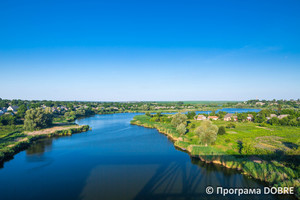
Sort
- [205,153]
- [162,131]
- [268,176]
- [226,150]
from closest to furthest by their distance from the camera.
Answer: [268,176] < [205,153] < [226,150] < [162,131]

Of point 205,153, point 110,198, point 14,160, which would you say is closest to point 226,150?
point 205,153

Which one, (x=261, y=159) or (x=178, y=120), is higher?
(x=178, y=120)

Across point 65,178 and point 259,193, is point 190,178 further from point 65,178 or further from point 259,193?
point 65,178

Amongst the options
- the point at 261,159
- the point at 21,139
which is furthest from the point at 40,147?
the point at 261,159

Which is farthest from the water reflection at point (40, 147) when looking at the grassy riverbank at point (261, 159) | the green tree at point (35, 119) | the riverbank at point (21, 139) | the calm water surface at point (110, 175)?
the grassy riverbank at point (261, 159)

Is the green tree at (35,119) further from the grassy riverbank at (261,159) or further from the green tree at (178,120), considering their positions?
the green tree at (178,120)

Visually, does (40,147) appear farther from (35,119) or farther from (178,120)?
(178,120)
